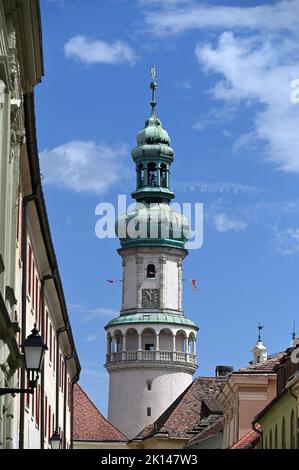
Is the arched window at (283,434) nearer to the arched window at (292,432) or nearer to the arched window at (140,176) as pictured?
the arched window at (292,432)

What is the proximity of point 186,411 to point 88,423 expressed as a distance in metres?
12.2

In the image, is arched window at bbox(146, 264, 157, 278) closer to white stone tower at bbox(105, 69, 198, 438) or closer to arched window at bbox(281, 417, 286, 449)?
white stone tower at bbox(105, 69, 198, 438)

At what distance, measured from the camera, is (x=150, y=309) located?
13062 centimetres

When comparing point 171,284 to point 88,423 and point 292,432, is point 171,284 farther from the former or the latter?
point 292,432

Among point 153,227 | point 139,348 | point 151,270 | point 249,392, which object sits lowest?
point 249,392

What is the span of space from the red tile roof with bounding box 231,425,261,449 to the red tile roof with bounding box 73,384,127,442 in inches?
1675

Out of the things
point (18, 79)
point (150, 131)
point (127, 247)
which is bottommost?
point (18, 79)

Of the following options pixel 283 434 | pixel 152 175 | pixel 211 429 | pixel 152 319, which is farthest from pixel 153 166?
pixel 283 434

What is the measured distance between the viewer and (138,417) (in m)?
123

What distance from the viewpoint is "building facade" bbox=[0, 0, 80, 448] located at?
20556 mm

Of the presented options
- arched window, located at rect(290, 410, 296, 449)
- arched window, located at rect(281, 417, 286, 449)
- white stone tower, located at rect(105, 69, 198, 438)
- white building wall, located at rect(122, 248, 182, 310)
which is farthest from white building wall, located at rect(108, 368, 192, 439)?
arched window, located at rect(290, 410, 296, 449)
